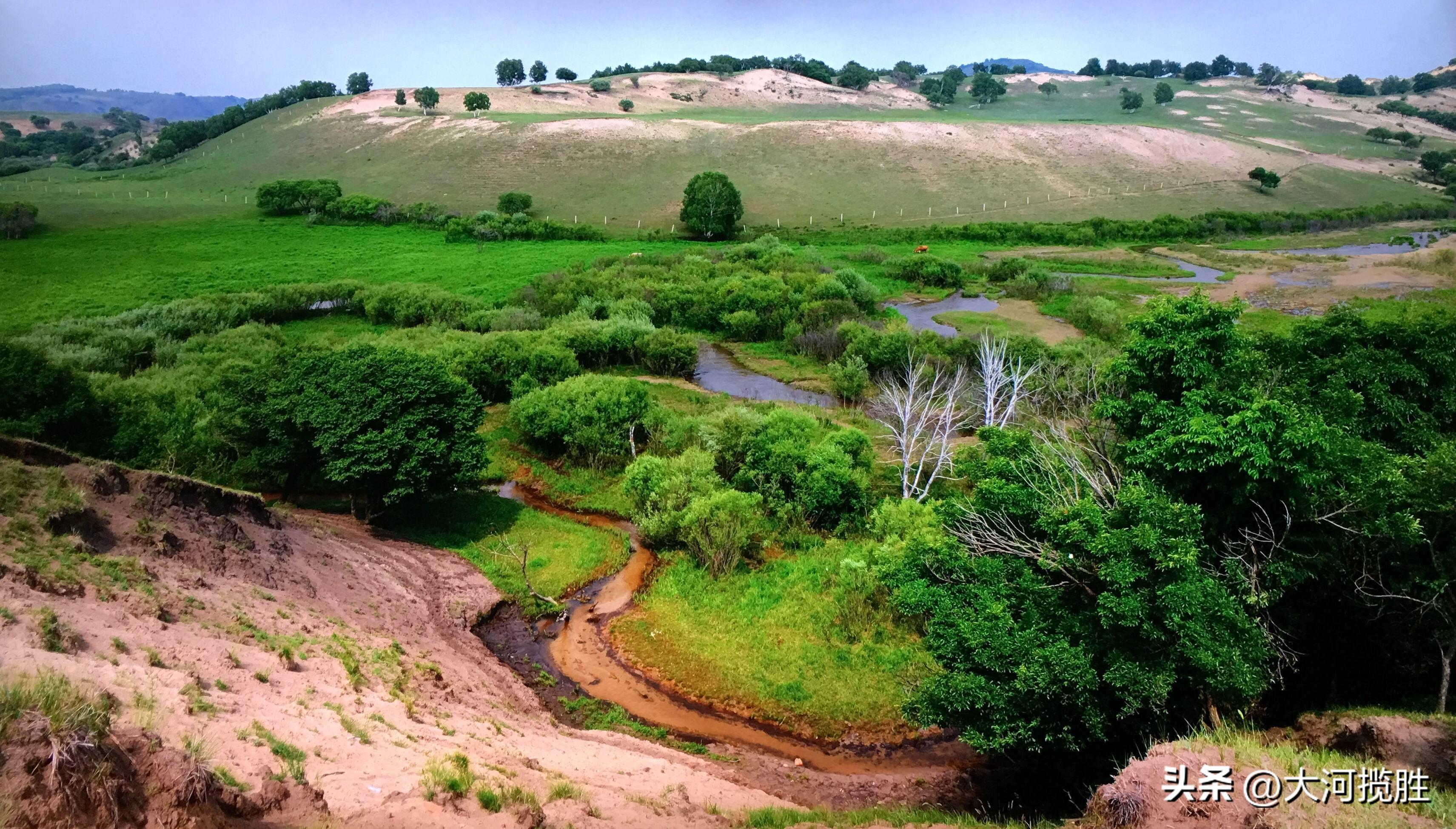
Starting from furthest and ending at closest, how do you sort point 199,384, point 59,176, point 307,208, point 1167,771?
point 59,176 < point 307,208 < point 199,384 < point 1167,771

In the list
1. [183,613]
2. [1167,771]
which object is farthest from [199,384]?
[1167,771]

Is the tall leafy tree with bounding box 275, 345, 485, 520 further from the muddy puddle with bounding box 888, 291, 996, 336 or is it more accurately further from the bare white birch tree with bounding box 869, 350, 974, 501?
the muddy puddle with bounding box 888, 291, 996, 336

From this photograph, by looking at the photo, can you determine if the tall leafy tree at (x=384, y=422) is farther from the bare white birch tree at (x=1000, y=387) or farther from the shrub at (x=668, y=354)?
the bare white birch tree at (x=1000, y=387)

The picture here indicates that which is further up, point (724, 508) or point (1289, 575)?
point (1289, 575)

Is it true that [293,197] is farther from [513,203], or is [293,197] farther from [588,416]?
[588,416]

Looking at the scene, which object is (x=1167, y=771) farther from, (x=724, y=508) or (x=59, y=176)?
(x=59, y=176)

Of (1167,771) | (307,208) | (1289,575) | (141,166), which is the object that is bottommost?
(1167,771)

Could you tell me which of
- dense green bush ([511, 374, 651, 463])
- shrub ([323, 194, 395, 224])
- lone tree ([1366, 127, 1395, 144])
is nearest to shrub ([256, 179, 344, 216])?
shrub ([323, 194, 395, 224])
